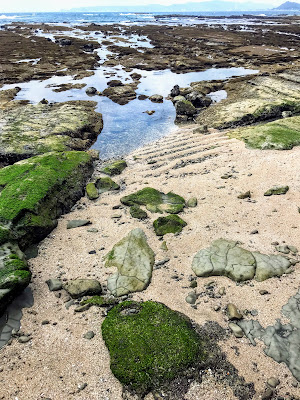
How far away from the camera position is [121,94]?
34312 mm

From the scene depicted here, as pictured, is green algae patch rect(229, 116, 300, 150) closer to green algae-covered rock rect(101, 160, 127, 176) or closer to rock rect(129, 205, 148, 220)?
green algae-covered rock rect(101, 160, 127, 176)

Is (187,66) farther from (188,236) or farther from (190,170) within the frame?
(188,236)

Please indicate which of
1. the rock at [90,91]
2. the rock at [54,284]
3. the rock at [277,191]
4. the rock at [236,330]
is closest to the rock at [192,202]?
the rock at [277,191]

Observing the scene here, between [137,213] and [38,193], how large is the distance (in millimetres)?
4523

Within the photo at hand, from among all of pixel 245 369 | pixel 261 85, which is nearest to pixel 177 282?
pixel 245 369

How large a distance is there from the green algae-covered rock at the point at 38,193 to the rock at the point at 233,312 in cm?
760

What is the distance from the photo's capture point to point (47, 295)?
8633 millimetres

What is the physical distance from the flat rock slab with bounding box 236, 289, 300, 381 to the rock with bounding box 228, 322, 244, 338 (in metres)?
0.10

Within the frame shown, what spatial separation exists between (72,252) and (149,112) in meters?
21.5

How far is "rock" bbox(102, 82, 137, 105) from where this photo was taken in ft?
107

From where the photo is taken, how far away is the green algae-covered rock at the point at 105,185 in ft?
50.5

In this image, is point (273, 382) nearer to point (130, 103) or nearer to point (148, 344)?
point (148, 344)

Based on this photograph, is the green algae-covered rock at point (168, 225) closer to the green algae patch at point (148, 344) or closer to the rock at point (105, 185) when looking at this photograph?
the green algae patch at point (148, 344)

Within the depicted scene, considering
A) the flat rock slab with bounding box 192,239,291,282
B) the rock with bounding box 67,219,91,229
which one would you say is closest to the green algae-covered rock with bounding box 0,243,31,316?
the rock with bounding box 67,219,91,229
